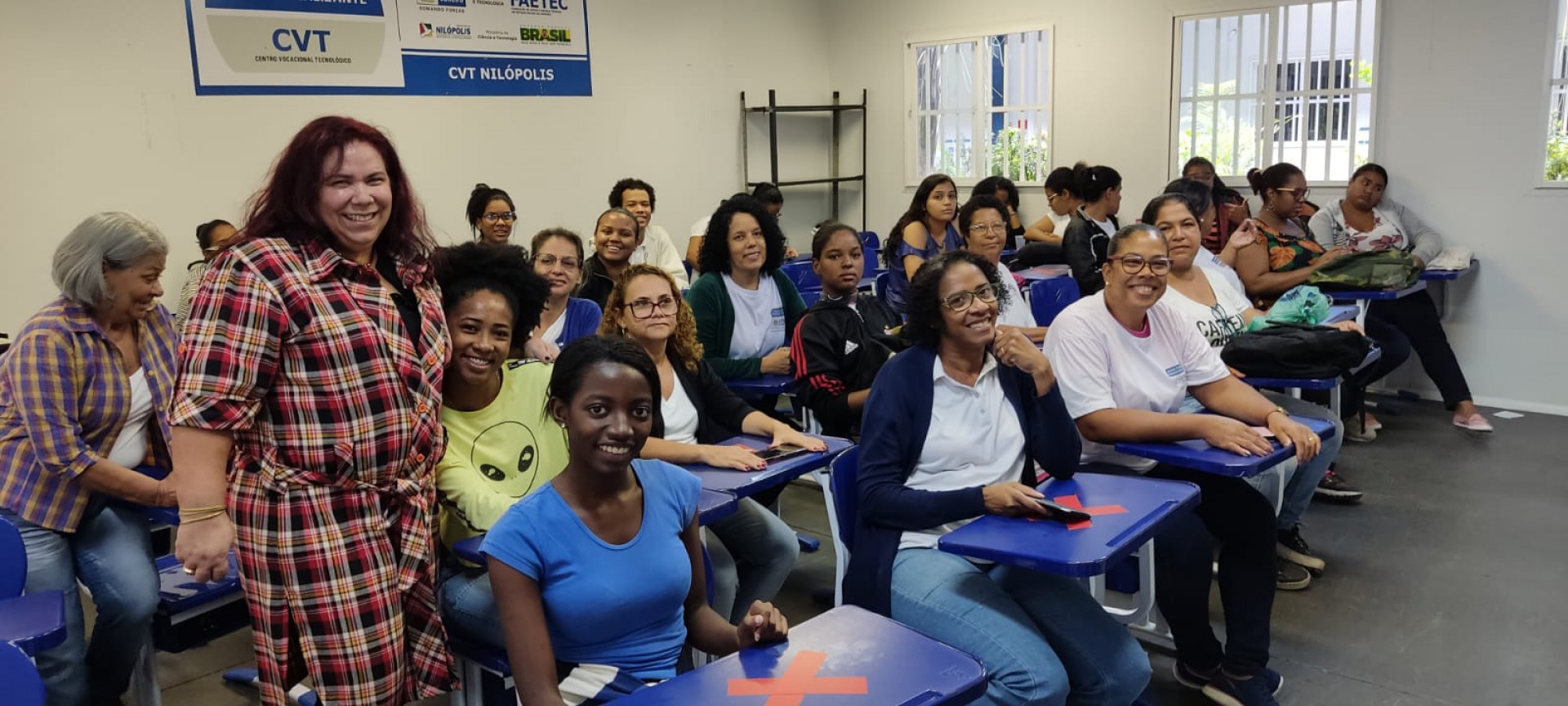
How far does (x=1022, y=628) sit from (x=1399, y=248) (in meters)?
5.37

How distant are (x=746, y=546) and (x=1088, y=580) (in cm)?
95

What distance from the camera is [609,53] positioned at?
8133 millimetres

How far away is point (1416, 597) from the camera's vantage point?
3.67 m

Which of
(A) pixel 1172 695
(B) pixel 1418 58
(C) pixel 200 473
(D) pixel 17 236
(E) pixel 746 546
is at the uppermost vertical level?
(B) pixel 1418 58

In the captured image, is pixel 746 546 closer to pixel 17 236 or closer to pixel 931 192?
pixel 931 192

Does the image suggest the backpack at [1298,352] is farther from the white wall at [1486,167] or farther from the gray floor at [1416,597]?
the white wall at [1486,167]

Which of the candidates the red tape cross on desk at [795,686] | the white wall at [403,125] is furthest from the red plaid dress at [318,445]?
the white wall at [403,125]

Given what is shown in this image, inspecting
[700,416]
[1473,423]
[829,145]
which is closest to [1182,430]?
[700,416]

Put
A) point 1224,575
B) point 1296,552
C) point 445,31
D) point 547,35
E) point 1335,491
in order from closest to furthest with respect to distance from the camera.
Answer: point 1224,575
point 1296,552
point 1335,491
point 445,31
point 547,35

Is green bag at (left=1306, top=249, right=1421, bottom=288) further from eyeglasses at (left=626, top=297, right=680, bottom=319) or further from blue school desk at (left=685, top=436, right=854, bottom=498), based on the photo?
eyeglasses at (left=626, top=297, right=680, bottom=319)

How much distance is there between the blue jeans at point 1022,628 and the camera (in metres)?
2.20

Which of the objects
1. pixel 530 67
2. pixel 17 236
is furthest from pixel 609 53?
pixel 17 236

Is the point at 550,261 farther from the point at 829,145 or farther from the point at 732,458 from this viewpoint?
the point at 829,145

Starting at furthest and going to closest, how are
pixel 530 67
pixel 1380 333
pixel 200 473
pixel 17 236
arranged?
pixel 530 67
pixel 1380 333
pixel 17 236
pixel 200 473
